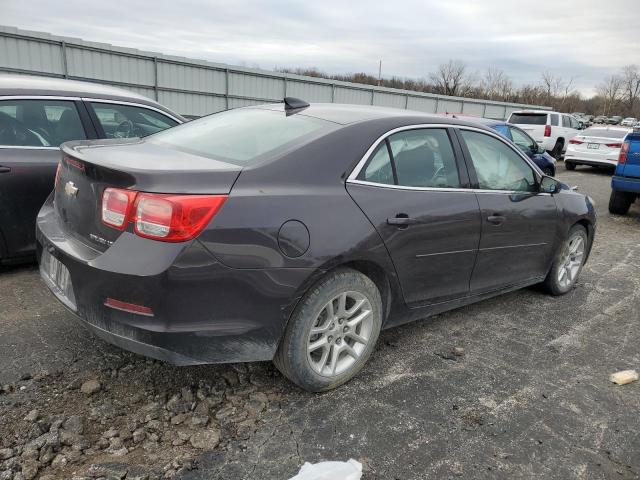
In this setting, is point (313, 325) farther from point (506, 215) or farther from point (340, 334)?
point (506, 215)

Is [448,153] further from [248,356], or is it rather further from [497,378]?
[248,356]

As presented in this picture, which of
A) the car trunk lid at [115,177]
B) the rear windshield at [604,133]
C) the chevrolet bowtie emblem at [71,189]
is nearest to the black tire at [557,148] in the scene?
the rear windshield at [604,133]

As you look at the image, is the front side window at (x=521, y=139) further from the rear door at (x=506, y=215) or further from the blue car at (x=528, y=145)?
the rear door at (x=506, y=215)

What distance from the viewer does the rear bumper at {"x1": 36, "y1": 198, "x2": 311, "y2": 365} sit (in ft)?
7.52

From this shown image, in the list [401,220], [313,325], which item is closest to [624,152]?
[401,220]

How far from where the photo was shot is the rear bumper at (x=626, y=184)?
27.6 ft

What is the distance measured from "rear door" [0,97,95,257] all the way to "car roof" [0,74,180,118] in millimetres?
70

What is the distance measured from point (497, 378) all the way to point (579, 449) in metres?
0.70

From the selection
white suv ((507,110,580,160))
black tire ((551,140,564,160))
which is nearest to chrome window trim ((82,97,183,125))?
white suv ((507,110,580,160))

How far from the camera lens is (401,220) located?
300 centimetres

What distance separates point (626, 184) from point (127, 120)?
784 centimetres

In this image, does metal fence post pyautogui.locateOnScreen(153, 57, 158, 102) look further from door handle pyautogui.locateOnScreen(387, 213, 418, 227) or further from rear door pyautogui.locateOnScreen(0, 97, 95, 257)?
door handle pyautogui.locateOnScreen(387, 213, 418, 227)

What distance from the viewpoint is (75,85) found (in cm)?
476

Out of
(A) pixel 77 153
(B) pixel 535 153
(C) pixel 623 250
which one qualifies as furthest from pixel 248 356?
(B) pixel 535 153
